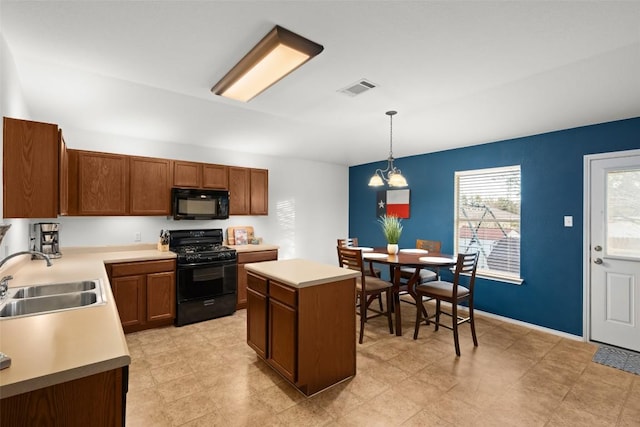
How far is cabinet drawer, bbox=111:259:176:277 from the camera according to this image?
133 inches

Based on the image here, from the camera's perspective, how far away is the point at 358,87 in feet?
9.16

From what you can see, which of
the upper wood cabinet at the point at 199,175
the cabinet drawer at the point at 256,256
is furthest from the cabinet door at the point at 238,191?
the cabinet drawer at the point at 256,256

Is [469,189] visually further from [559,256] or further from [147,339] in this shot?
[147,339]

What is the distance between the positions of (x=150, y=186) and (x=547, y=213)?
4861 mm

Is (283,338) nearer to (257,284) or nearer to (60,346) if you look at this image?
(257,284)

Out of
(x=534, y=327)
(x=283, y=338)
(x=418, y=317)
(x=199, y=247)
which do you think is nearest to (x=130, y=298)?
(x=199, y=247)

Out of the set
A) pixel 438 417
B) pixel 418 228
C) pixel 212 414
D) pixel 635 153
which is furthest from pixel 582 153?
pixel 212 414

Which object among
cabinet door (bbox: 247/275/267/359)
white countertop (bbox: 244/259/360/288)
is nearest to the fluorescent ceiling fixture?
white countertop (bbox: 244/259/360/288)

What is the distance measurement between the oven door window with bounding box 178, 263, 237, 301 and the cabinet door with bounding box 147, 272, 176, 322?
0.34 feet

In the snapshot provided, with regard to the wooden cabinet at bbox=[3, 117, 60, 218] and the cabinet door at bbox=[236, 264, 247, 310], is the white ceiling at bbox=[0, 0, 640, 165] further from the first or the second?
the cabinet door at bbox=[236, 264, 247, 310]

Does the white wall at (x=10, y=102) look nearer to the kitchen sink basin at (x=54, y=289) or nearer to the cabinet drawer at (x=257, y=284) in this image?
the kitchen sink basin at (x=54, y=289)

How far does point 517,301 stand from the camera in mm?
3865

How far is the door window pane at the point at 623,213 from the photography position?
10.2 ft

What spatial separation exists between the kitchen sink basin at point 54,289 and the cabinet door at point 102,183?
1.73 m
